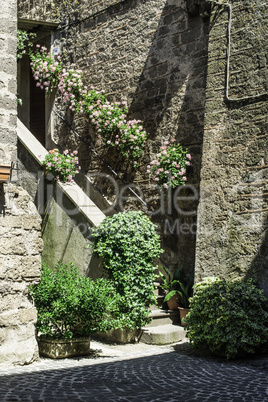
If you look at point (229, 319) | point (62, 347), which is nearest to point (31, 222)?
point (62, 347)

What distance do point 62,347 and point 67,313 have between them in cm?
44

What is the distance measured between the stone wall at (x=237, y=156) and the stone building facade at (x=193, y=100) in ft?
0.04

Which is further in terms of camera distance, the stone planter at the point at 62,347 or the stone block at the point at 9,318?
the stone planter at the point at 62,347

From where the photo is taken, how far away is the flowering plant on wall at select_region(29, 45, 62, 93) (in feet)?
33.6

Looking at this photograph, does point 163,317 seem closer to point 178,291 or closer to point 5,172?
point 178,291

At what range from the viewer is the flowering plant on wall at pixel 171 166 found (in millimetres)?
8273

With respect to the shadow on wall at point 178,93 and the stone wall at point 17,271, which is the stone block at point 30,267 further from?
the shadow on wall at point 178,93

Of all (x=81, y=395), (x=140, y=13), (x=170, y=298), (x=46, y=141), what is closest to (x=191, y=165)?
(x=170, y=298)

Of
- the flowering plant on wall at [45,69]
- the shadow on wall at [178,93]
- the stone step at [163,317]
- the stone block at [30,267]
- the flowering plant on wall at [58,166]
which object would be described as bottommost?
the stone step at [163,317]

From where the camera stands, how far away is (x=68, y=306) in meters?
5.99

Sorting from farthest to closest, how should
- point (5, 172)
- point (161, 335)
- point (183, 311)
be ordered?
point (183, 311), point (161, 335), point (5, 172)

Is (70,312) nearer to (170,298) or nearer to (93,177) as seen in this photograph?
(170,298)

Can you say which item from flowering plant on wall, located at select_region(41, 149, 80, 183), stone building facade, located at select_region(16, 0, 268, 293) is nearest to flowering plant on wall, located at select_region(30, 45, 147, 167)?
stone building facade, located at select_region(16, 0, 268, 293)

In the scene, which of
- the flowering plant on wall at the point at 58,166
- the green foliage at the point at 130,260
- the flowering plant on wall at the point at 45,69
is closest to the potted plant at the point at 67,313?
the green foliage at the point at 130,260
